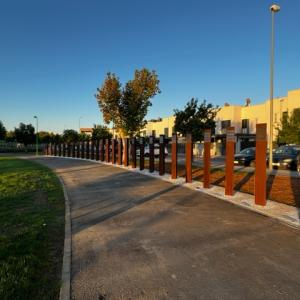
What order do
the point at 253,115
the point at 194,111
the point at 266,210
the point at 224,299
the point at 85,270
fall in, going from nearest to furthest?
the point at 224,299
the point at 85,270
the point at 266,210
the point at 194,111
the point at 253,115

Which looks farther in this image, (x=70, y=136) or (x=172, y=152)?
(x=70, y=136)

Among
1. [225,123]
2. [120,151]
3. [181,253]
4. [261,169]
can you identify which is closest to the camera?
A: [181,253]

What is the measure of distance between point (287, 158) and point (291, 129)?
19413 mm

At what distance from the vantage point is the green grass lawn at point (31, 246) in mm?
4109

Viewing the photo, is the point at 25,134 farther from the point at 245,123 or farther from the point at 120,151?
the point at 120,151

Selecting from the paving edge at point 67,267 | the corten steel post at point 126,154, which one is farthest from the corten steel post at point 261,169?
the corten steel post at point 126,154

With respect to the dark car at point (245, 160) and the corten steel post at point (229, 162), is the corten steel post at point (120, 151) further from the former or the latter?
the corten steel post at point (229, 162)

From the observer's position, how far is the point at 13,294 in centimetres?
388

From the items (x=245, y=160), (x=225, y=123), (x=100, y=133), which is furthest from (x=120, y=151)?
(x=100, y=133)

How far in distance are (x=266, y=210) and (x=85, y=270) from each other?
16.6 ft

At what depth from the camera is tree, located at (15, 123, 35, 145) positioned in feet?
285

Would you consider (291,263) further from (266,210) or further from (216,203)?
(216,203)

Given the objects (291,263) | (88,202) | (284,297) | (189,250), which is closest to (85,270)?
(189,250)

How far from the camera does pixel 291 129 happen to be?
38.2 m
